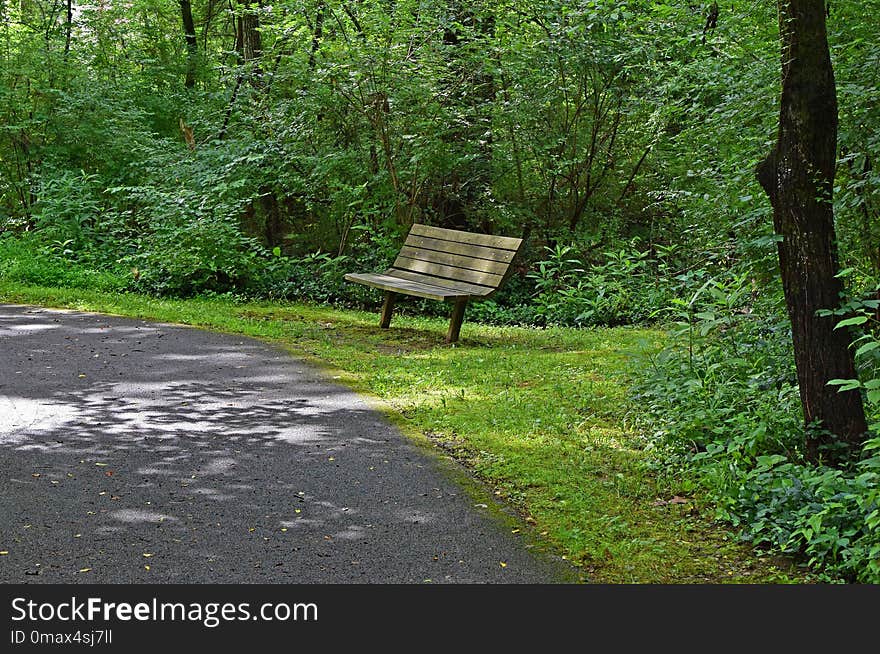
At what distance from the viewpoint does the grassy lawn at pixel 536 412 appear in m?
4.43

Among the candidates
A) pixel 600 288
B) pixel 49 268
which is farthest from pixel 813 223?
pixel 49 268

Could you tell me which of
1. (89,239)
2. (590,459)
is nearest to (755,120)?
(590,459)

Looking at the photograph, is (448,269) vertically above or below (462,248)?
below

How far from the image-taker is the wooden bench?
9.57 m

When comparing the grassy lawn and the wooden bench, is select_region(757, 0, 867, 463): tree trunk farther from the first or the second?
the wooden bench

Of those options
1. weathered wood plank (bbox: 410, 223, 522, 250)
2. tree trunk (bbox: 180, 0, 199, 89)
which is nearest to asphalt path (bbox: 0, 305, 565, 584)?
weathered wood plank (bbox: 410, 223, 522, 250)

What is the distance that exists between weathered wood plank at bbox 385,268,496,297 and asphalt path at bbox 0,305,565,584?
207 centimetres

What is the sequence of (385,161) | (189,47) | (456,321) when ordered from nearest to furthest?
(456,321), (385,161), (189,47)

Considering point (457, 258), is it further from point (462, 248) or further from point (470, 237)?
point (470, 237)

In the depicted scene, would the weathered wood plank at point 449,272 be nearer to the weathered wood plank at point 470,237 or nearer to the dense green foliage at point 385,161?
the weathered wood plank at point 470,237

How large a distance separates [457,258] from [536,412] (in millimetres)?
3945

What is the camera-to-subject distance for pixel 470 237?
1044 centimetres

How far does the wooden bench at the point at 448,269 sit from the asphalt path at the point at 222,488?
1887mm

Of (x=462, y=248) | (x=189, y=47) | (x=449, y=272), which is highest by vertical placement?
(x=189, y=47)
